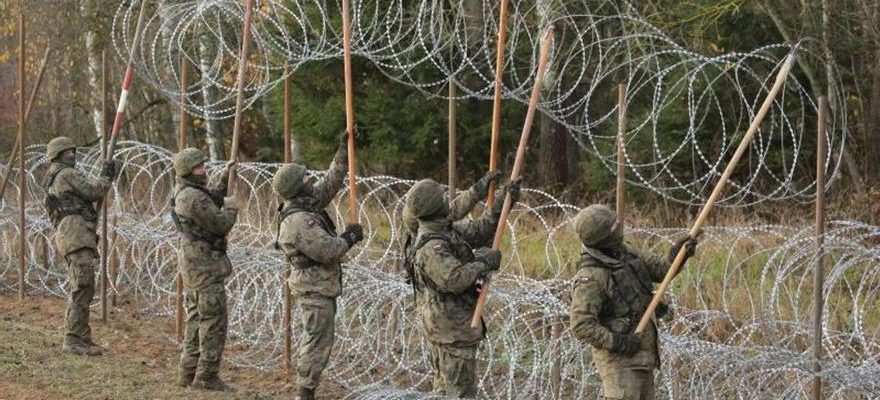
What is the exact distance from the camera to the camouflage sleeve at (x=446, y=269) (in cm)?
743

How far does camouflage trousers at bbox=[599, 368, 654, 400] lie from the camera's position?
6855 mm

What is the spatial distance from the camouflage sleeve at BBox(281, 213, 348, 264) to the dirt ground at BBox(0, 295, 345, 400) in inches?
62.5

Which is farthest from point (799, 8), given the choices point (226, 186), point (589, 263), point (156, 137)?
point (156, 137)

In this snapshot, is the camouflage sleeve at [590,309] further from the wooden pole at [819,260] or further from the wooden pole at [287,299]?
the wooden pole at [287,299]

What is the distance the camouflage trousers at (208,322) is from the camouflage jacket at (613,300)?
3.60 metres

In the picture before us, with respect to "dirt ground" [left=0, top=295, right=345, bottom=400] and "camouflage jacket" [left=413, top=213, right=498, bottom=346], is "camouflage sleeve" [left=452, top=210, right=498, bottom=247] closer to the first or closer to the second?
"camouflage jacket" [left=413, top=213, right=498, bottom=346]

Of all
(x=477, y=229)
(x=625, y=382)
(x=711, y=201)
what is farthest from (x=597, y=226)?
(x=477, y=229)

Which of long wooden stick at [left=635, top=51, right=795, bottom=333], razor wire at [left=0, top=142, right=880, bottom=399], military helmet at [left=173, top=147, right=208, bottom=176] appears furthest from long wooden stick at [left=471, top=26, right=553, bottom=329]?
military helmet at [left=173, top=147, right=208, bottom=176]

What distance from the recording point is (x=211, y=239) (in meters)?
9.45

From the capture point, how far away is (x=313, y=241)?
8500 mm

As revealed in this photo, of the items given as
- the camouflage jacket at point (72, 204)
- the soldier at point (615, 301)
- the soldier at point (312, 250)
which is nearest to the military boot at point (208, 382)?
the soldier at point (312, 250)

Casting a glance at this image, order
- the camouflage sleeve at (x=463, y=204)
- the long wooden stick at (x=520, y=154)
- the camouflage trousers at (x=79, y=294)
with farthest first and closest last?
the camouflage trousers at (x=79, y=294) → the camouflage sleeve at (x=463, y=204) → the long wooden stick at (x=520, y=154)

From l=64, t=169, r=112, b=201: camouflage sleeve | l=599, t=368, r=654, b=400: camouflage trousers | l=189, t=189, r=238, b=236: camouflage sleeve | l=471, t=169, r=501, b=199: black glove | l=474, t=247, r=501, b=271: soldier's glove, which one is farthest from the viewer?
l=64, t=169, r=112, b=201: camouflage sleeve

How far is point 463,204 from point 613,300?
155 cm
